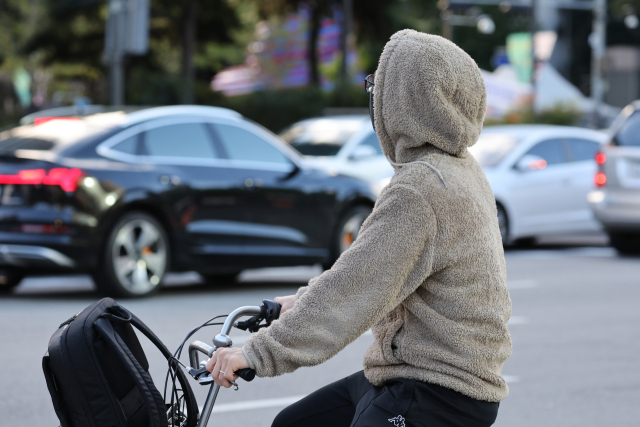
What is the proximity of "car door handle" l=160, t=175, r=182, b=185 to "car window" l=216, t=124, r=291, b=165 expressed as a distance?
70cm

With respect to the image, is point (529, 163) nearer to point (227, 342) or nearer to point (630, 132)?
point (630, 132)

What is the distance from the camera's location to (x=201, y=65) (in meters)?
40.8

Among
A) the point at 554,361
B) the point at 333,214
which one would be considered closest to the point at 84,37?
the point at 333,214

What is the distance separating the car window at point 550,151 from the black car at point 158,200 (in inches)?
166

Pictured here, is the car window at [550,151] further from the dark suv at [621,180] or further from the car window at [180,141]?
the car window at [180,141]

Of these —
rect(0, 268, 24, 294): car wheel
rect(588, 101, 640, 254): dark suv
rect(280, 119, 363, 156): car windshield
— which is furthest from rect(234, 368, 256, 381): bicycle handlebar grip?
rect(280, 119, 363, 156): car windshield

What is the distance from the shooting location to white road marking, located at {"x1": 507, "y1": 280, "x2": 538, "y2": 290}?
30.7 feet

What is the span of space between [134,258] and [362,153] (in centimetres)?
414

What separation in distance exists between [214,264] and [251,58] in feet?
157

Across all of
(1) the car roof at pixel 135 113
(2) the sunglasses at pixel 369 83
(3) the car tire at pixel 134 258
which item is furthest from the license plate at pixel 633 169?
(2) the sunglasses at pixel 369 83

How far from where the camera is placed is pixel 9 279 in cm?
855

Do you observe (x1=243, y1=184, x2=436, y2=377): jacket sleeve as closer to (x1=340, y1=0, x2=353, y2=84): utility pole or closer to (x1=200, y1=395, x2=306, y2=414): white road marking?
(x1=200, y1=395, x2=306, y2=414): white road marking

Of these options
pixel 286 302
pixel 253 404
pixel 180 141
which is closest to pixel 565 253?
pixel 180 141

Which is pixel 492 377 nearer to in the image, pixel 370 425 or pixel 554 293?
pixel 370 425
